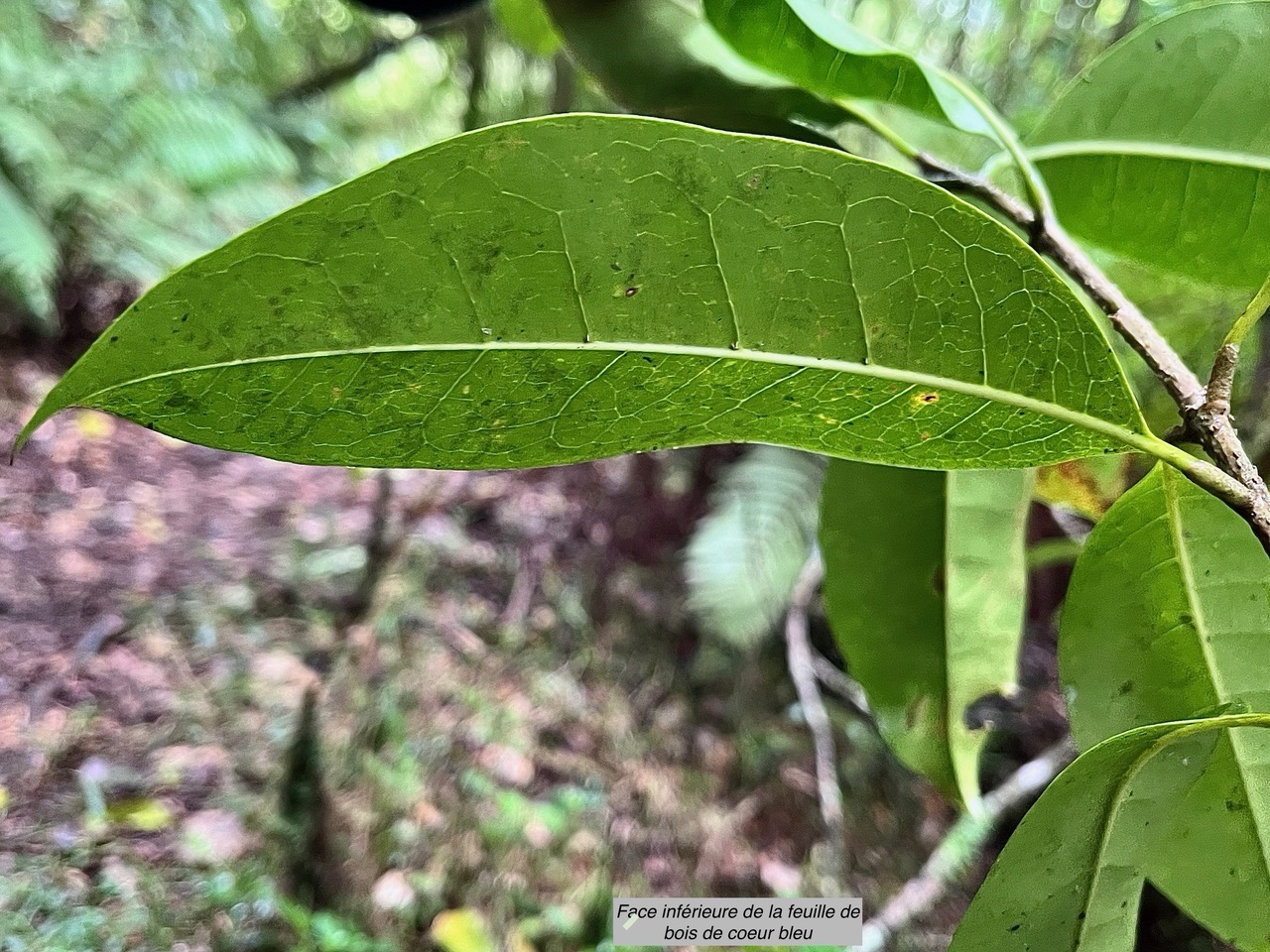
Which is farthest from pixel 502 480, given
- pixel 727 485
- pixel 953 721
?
pixel 953 721

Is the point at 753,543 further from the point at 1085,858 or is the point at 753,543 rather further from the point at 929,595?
the point at 1085,858

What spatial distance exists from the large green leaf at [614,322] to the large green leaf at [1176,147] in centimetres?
29

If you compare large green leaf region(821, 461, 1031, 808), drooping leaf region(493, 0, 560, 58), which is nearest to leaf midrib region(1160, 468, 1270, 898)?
large green leaf region(821, 461, 1031, 808)

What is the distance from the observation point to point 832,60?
1.42ft

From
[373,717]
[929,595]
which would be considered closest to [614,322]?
[929,595]

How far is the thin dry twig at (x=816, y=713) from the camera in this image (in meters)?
1.37

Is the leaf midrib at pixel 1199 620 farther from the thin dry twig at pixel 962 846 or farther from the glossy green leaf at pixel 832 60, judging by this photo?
the thin dry twig at pixel 962 846

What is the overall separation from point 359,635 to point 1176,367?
0.94 meters

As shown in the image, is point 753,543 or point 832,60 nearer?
point 832,60

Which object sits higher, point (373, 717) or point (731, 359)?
Result: point (731, 359)

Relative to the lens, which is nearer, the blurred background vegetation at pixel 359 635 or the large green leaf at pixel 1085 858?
the large green leaf at pixel 1085 858

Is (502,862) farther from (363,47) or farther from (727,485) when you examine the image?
(363,47)

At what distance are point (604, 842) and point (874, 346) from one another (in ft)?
3.94

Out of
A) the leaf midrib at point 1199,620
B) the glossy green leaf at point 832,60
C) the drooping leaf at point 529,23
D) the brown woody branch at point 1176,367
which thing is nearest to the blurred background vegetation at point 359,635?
the drooping leaf at point 529,23
